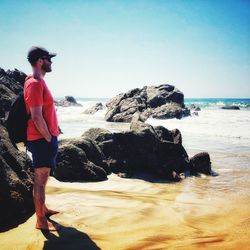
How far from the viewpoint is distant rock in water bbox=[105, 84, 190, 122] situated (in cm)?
3052

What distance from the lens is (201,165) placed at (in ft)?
24.2

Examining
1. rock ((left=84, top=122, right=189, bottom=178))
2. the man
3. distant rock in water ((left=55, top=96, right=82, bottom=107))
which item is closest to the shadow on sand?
the man

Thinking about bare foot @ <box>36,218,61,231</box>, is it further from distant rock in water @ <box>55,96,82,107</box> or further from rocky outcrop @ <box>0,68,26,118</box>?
distant rock in water @ <box>55,96,82,107</box>

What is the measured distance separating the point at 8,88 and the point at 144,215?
13082 millimetres

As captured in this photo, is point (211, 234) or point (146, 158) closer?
point (211, 234)

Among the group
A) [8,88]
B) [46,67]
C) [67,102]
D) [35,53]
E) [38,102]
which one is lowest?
[38,102]

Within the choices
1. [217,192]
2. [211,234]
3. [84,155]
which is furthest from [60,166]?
[211,234]

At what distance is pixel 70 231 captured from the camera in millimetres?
3637

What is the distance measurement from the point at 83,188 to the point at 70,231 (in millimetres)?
2049

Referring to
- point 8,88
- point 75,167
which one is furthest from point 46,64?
point 8,88

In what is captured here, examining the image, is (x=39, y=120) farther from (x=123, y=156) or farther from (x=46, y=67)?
(x=123, y=156)

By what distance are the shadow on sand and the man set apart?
0.42ft

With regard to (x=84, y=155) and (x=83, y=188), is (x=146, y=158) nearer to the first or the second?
(x=84, y=155)

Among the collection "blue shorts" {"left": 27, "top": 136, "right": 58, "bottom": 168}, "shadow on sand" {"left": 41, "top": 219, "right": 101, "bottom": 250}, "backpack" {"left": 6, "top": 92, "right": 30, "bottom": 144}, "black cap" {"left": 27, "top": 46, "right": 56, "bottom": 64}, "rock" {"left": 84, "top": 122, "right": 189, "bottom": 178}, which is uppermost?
"black cap" {"left": 27, "top": 46, "right": 56, "bottom": 64}
